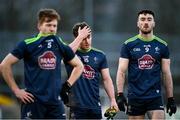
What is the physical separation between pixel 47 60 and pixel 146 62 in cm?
219

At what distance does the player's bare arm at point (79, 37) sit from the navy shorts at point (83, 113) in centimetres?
96

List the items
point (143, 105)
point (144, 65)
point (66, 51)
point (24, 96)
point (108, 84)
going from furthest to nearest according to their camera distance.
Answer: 1. point (108, 84)
2. point (143, 105)
3. point (144, 65)
4. point (66, 51)
5. point (24, 96)

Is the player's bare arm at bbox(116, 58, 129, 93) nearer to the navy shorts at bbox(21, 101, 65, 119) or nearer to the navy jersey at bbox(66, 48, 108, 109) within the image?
the navy jersey at bbox(66, 48, 108, 109)

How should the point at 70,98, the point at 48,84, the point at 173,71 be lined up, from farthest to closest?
1. the point at 173,71
2. the point at 70,98
3. the point at 48,84

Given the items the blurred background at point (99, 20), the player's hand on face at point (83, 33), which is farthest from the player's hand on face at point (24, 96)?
the blurred background at point (99, 20)

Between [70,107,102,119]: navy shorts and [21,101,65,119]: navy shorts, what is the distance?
1647mm

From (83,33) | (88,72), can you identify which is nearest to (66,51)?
(83,33)

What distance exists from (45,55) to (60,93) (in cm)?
53

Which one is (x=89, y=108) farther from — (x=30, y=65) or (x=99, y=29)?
(x=99, y=29)

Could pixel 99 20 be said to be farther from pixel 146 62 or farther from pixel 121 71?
pixel 146 62

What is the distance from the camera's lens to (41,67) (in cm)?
930

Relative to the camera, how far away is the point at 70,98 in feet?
36.3

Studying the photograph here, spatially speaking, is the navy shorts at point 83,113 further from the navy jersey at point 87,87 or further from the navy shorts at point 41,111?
the navy shorts at point 41,111

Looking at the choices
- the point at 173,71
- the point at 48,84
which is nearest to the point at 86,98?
the point at 48,84
